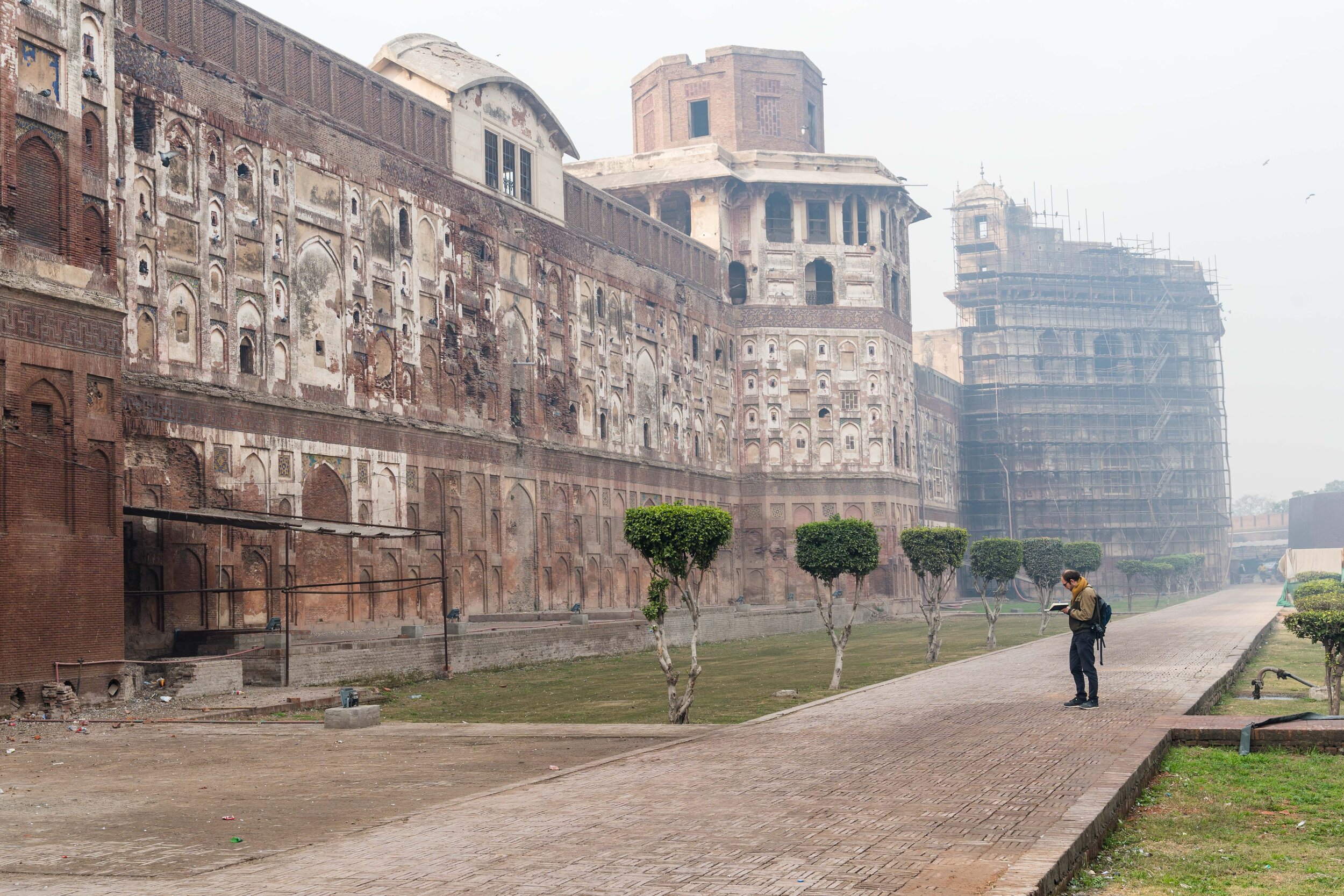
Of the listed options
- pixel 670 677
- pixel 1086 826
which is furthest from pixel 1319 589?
pixel 1086 826

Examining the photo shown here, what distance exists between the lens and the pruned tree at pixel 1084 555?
5294 centimetres

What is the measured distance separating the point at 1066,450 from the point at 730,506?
117 ft

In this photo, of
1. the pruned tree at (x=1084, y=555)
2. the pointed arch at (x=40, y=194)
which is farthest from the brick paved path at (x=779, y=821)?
the pruned tree at (x=1084, y=555)

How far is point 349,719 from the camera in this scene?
16.7m

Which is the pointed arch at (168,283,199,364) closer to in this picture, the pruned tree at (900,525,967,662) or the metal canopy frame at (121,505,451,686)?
the metal canopy frame at (121,505,451,686)

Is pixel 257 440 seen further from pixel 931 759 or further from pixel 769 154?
pixel 769 154

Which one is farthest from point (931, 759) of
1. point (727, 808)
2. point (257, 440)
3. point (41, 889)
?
point (257, 440)

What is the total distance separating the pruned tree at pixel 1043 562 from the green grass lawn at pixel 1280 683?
11.1m

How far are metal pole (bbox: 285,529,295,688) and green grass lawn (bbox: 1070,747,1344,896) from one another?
14348 mm

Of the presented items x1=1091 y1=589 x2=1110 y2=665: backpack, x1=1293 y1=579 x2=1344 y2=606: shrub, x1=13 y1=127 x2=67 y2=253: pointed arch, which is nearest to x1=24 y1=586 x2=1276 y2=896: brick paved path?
x1=1091 y1=589 x2=1110 y2=665: backpack

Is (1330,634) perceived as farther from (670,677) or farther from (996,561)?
(996,561)

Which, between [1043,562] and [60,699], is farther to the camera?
[1043,562]

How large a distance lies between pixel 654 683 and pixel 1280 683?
33.0 feet

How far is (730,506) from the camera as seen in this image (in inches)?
2163
